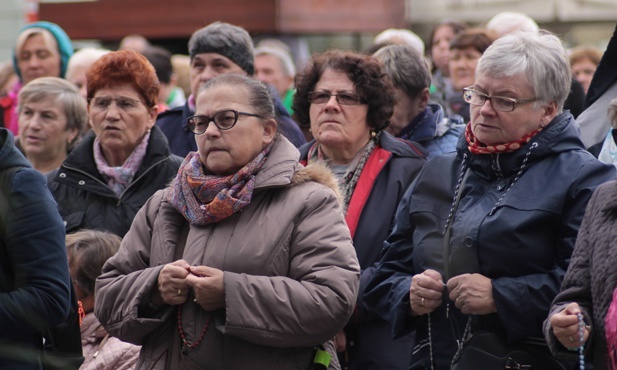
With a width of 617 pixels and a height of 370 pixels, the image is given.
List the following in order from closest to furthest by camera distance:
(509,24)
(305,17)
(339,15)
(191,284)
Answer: (191,284)
(509,24)
(305,17)
(339,15)

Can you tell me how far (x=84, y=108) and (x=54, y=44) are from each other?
1.88 meters

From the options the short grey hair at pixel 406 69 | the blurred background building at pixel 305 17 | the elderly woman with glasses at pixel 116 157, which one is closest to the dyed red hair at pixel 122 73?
the elderly woman with glasses at pixel 116 157

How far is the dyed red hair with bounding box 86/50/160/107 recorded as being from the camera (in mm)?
5930

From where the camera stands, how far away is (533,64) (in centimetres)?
439

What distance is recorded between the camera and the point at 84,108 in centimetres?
687

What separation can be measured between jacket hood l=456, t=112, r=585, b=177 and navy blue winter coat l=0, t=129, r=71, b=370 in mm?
1636

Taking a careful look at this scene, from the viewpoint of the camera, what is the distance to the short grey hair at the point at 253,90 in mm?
4531

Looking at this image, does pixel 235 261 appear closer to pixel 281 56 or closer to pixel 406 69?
pixel 406 69

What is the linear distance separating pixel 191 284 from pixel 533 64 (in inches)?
61.6

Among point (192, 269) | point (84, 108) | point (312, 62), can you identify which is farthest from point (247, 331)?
point (84, 108)

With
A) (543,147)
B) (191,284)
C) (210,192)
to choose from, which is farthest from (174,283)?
(543,147)

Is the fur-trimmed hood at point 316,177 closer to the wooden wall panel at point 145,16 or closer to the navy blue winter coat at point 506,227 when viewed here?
the navy blue winter coat at point 506,227

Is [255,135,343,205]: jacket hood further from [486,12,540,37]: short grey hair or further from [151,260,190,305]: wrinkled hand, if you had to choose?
[486,12,540,37]: short grey hair

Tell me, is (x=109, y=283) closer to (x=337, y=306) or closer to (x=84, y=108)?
(x=337, y=306)
